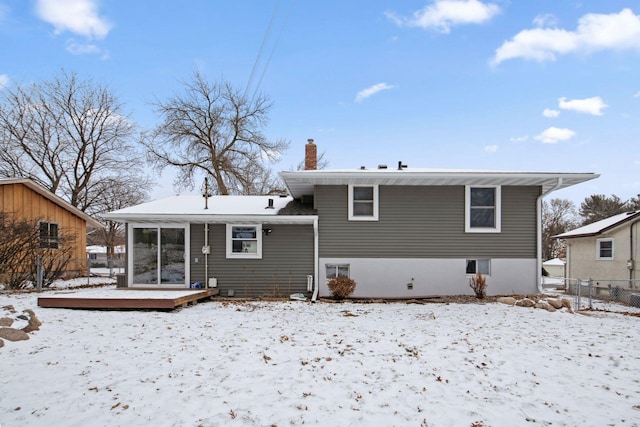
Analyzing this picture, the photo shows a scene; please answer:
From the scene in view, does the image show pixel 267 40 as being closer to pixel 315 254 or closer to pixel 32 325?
pixel 315 254

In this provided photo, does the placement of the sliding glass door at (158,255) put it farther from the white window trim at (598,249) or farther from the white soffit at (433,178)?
the white window trim at (598,249)

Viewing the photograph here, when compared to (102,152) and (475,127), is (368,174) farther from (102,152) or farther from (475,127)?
(102,152)

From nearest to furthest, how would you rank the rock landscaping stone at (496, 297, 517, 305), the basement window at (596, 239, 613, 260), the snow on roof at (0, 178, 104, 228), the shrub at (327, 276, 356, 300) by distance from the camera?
the rock landscaping stone at (496, 297, 517, 305) → the shrub at (327, 276, 356, 300) → the snow on roof at (0, 178, 104, 228) → the basement window at (596, 239, 613, 260)

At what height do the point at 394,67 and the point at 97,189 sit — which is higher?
the point at 394,67

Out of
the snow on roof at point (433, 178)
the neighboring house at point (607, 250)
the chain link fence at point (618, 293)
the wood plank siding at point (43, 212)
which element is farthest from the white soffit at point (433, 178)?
the wood plank siding at point (43, 212)

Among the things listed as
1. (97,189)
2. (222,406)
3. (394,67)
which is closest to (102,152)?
(97,189)

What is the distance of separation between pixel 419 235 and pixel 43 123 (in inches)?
1059

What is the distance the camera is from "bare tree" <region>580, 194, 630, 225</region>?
38.2 m

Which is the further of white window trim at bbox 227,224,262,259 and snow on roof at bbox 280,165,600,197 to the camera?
white window trim at bbox 227,224,262,259

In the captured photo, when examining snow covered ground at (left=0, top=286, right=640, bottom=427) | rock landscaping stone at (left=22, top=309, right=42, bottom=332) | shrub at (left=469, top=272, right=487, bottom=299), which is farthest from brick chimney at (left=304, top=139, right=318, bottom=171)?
rock landscaping stone at (left=22, top=309, right=42, bottom=332)

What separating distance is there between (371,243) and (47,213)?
1454 centimetres

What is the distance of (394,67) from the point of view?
1644cm

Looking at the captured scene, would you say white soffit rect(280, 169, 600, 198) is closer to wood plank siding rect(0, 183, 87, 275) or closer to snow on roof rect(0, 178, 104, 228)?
wood plank siding rect(0, 183, 87, 275)

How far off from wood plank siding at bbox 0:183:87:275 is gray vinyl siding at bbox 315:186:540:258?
9509 mm
